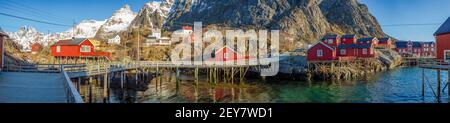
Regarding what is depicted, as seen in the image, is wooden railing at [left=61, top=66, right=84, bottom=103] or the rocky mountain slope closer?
wooden railing at [left=61, top=66, right=84, bottom=103]

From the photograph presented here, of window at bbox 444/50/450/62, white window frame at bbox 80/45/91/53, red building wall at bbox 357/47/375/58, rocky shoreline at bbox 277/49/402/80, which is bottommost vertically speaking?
rocky shoreline at bbox 277/49/402/80

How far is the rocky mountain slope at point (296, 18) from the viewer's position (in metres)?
83.1

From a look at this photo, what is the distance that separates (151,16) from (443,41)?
353ft

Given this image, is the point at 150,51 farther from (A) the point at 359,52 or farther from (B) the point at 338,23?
(B) the point at 338,23

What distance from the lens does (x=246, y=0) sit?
97.6 metres

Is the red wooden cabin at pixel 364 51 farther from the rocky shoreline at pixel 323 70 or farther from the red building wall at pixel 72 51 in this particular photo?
the red building wall at pixel 72 51

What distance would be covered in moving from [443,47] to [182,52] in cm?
4668

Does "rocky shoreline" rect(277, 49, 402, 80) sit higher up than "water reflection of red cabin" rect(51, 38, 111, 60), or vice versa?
"water reflection of red cabin" rect(51, 38, 111, 60)

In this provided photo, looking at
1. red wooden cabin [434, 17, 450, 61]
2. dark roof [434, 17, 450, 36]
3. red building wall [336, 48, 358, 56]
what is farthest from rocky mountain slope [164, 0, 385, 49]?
dark roof [434, 17, 450, 36]

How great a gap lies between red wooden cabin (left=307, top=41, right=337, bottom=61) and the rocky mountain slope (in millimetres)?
35892

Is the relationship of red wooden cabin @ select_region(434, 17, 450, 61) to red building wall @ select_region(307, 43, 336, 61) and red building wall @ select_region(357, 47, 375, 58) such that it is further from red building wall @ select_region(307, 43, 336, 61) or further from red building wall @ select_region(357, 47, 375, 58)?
red building wall @ select_region(357, 47, 375, 58)

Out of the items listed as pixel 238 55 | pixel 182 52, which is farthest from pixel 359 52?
pixel 182 52

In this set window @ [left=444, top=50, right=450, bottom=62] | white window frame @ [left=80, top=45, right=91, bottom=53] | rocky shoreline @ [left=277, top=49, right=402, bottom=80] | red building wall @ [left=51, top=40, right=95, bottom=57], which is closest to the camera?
window @ [left=444, top=50, right=450, bottom=62]

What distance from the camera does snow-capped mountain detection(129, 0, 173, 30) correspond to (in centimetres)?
10336
